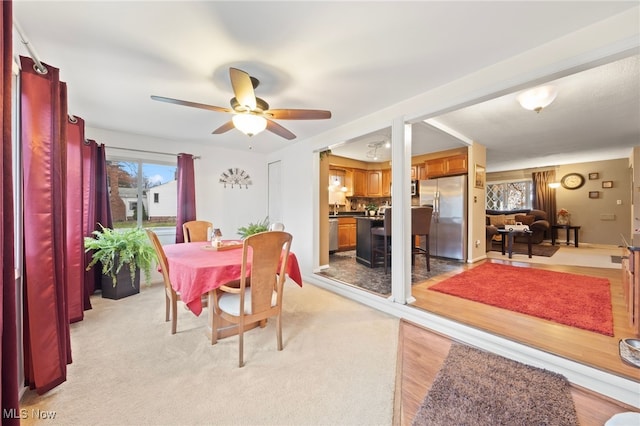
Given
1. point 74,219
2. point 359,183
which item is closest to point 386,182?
point 359,183

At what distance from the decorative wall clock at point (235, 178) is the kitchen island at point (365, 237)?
Answer: 8.19 feet

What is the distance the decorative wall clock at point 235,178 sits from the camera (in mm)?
4895

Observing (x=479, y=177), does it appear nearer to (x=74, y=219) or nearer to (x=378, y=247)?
(x=378, y=247)

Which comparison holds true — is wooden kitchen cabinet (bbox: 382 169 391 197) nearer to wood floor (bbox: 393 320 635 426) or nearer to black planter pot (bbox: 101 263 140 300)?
wood floor (bbox: 393 320 635 426)

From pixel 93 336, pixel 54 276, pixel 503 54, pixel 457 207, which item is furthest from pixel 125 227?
pixel 457 207

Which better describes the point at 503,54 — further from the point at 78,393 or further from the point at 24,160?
the point at 78,393

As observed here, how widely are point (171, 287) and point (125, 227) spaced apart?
2.54 metres

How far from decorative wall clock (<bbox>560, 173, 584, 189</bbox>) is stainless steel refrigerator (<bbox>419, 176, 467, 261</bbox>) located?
5.08 meters

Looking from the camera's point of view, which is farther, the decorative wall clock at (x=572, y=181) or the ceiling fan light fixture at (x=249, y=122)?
the decorative wall clock at (x=572, y=181)

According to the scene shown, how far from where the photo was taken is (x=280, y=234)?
1.99 m

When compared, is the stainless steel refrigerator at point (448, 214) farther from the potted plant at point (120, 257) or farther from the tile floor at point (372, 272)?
the potted plant at point (120, 257)

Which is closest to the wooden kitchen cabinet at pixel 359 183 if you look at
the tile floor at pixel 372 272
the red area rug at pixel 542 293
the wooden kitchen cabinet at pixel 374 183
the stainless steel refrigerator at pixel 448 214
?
the wooden kitchen cabinet at pixel 374 183

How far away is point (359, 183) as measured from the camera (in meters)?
6.77

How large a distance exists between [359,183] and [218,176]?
12.0ft
